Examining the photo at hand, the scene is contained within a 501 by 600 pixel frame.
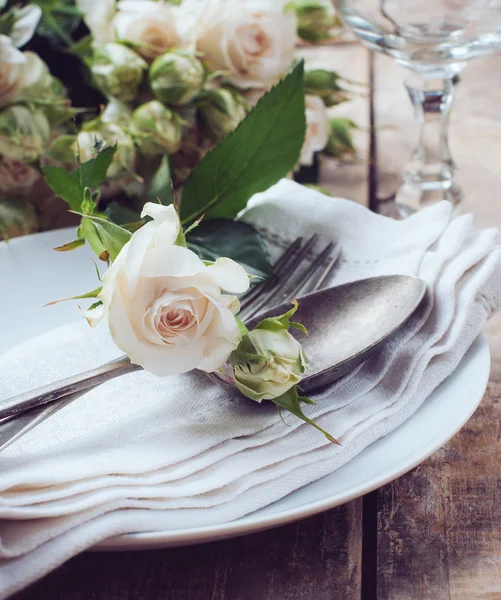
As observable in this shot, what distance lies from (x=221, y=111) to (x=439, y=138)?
0.60ft

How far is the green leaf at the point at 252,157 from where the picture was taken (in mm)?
555

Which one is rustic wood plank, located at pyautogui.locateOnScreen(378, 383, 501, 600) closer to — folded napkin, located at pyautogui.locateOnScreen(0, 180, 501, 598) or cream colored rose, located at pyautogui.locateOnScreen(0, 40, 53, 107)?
folded napkin, located at pyautogui.locateOnScreen(0, 180, 501, 598)

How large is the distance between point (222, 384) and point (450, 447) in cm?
13

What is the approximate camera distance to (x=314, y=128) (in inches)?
28.5

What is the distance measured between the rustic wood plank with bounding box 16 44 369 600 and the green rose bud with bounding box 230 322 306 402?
65mm

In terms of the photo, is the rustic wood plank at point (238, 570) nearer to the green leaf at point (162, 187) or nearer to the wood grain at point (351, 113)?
the green leaf at point (162, 187)

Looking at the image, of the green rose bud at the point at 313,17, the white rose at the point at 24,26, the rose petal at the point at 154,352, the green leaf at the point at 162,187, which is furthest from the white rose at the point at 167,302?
the green rose bud at the point at 313,17

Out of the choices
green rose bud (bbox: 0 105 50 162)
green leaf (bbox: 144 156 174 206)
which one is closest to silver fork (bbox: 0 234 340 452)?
green leaf (bbox: 144 156 174 206)

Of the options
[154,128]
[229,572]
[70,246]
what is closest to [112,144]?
[154,128]

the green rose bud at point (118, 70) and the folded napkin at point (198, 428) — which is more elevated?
the green rose bud at point (118, 70)

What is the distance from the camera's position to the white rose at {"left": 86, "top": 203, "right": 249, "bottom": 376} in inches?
13.8

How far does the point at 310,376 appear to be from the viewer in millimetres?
417

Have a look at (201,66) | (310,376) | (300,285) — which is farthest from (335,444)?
(201,66)

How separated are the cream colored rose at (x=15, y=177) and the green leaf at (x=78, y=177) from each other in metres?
0.15
